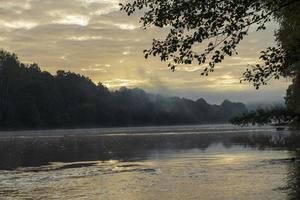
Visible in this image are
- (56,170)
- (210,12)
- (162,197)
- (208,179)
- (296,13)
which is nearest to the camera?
(210,12)

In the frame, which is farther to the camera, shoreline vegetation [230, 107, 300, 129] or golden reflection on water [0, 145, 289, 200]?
shoreline vegetation [230, 107, 300, 129]

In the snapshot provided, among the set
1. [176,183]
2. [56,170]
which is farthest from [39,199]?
[56,170]

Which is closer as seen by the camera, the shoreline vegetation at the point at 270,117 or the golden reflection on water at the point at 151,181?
the golden reflection on water at the point at 151,181

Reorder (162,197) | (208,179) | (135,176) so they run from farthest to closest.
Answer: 1. (135,176)
2. (208,179)
3. (162,197)

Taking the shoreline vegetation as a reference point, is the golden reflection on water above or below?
below

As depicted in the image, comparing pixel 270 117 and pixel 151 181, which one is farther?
pixel 270 117

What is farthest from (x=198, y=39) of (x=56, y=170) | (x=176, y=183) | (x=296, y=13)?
(x=56, y=170)

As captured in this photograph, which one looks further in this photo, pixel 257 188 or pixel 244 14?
pixel 257 188

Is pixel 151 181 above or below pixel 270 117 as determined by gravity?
below

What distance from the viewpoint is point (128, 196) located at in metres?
24.4

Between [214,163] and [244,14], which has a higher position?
[244,14]

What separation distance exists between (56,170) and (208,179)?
1354 centimetres

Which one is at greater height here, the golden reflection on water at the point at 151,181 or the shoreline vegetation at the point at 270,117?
the shoreline vegetation at the point at 270,117

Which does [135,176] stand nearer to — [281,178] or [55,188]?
[55,188]
